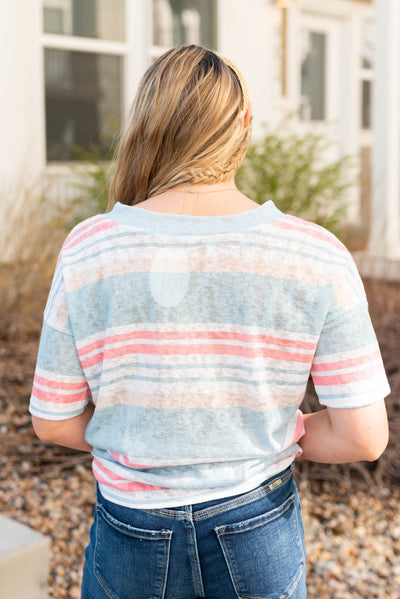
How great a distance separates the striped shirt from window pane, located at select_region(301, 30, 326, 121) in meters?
8.70

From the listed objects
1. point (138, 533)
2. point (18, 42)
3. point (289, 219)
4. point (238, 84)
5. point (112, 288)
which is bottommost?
point (138, 533)

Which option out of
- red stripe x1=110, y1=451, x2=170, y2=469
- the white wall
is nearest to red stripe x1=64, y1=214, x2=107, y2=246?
red stripe x1=110, y1=451, x2=170, y2=469

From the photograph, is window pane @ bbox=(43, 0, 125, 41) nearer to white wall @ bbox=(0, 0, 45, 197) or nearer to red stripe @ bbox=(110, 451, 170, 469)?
white wall @ bbox=(0, 0, 45, 197)

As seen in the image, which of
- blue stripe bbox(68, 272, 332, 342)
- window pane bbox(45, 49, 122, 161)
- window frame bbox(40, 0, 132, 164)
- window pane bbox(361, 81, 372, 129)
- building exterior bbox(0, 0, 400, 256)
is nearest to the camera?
blue stripe bbox(68, 272, 332, 342)

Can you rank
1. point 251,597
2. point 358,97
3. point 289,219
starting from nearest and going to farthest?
point 289,219 → point 251,597 → point 358,97

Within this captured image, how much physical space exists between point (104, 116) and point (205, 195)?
6121 millimetres

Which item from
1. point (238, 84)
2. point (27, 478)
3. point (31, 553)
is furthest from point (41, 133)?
point (238, 84)

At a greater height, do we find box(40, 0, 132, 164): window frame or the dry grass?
box(40, 0, 132, 164): window frame

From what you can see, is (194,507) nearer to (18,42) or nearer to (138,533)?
(138,533)

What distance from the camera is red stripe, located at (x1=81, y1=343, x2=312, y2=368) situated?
43.1 inches

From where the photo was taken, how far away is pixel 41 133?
21.3ft

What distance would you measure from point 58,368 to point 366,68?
9.95 metres

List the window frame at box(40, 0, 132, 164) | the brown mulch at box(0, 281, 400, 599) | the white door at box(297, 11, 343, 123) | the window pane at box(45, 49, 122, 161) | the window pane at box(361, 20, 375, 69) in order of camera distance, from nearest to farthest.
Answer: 1. the brown mulch at box(0, 281, 400, 599)
2. the window frame at box(40, 0, 132, 164)
3. the window pane at box(45, 49, 122, 161)
4. the white door at box(297, 11, 343, 123)
5. the window pane at box(361, 20, 375, 69)

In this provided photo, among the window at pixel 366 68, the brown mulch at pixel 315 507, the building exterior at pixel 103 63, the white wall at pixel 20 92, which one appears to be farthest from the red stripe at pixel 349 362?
the window at pixel 366 68
